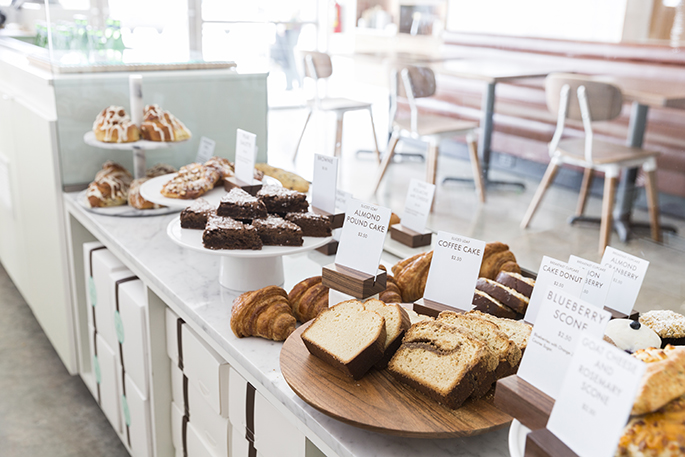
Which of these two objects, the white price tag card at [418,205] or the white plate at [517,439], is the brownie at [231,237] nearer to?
the white price tag card at [418,205]

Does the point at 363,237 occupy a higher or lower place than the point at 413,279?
higher

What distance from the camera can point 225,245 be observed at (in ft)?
3.94

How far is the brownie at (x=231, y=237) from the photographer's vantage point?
1.19 m

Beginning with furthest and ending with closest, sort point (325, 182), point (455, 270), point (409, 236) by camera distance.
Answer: point (409, 236), point (325, 182), point (455, 270)

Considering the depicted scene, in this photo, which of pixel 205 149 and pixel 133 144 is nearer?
pixel 133 144

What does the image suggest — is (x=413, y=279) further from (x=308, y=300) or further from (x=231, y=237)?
(x=231, y=237)

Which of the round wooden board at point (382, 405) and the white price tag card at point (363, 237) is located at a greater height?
the white price tag card at point (363, 237)

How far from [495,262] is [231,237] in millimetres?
542

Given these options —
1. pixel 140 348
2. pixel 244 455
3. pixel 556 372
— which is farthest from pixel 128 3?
pixel 556 372

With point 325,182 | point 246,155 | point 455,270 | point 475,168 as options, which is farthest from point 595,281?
point 475,168

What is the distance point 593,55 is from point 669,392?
98.7 inches

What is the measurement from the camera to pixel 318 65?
2664 mm

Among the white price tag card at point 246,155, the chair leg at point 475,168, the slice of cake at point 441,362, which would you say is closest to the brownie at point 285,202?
the white price tag card at point 246,155

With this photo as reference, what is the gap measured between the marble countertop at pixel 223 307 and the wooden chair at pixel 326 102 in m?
1.03
